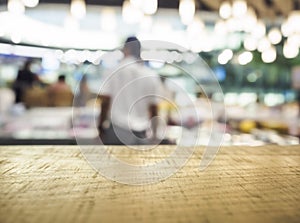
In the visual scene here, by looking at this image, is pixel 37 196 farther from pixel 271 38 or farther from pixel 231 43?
pixel 231 43

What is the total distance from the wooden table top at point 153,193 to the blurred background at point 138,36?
1456 mm

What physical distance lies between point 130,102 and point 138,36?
3.03 feet

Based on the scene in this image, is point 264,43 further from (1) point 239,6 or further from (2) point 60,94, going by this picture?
(2) point 60,94

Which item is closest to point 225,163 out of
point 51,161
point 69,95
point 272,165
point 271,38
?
point 272,165

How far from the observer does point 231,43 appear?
10227 mm

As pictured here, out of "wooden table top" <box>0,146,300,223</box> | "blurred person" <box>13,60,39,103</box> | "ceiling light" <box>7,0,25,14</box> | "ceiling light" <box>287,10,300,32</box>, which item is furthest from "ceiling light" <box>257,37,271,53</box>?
"wooden table top" <box>0,146,300,223</box>

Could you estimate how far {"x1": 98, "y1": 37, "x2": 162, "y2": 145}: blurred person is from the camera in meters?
Answer: 2.51

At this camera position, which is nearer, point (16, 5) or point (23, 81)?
point (16, 5)

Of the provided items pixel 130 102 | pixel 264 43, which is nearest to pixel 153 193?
pixel 130 102

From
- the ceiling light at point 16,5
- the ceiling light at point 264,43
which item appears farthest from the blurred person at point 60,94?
the ceiling light at point 264,43

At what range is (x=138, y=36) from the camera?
3375 millimetres

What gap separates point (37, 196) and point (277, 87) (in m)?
11.6

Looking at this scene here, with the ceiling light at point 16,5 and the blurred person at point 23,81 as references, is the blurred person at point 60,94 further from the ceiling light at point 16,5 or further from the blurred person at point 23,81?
the ceiling light at point 16,5

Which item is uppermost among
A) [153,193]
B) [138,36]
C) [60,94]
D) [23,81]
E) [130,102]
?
[138,36]
